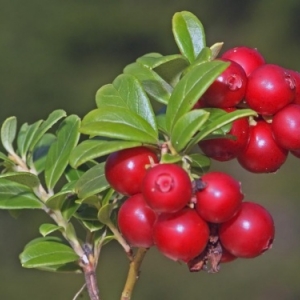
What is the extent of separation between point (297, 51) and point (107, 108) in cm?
460

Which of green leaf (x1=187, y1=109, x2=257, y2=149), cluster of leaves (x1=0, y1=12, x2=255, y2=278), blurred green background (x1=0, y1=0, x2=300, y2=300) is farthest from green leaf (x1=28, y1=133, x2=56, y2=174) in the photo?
blurred green background (x1=0, y1=0, x2=300, y2=300)

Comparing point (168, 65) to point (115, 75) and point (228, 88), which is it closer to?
point (228, 88)

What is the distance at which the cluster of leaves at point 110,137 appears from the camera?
88 centimetres

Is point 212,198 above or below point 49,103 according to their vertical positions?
above

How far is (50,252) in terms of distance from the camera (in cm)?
104

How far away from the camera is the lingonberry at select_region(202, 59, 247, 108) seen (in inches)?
35.7

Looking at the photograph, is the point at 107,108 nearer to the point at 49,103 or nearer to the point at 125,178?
the point at 125,178

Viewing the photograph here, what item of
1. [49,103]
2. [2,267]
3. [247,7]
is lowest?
[2,267]

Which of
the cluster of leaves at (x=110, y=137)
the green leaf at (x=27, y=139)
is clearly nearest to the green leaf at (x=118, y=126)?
the cluster of leaves at (x=110, y=137)

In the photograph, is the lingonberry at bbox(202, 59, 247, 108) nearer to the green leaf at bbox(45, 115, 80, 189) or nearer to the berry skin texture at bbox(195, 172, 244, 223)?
the berry skin texture at bbox(195, 172, 244, 223)

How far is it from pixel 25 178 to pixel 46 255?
0.10 m

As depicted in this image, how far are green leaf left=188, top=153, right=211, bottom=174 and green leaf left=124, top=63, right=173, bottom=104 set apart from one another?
9 centimetres

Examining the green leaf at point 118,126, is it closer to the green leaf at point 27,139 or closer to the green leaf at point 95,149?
the green leaf at point 95,149

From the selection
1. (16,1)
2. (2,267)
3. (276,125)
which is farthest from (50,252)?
(16,1)
